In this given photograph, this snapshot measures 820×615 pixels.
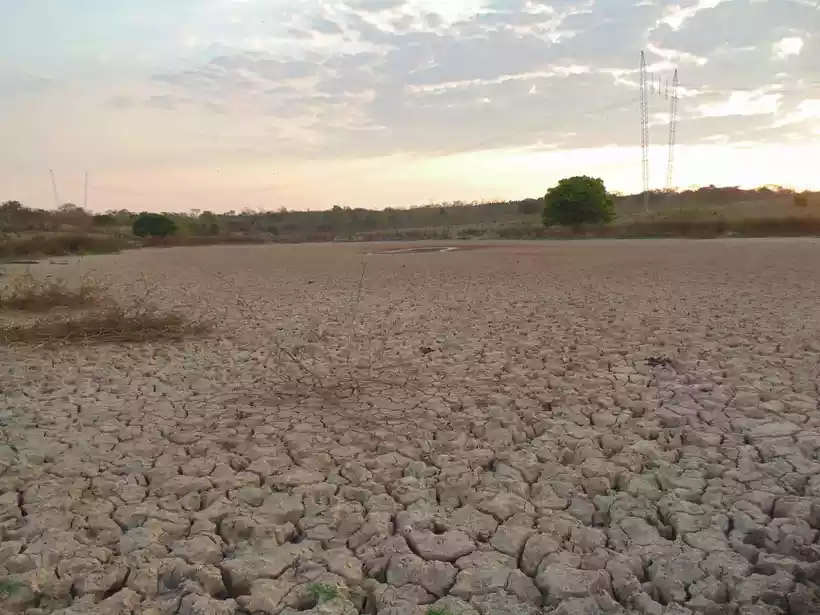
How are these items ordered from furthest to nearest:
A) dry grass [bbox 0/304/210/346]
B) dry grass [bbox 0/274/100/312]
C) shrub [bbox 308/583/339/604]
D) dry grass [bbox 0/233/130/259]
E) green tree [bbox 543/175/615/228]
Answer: green tree [bbox 543/175/615/228], dry grass [bbox 0/233/130/259], dry grass [bbox 0/274/100/312], dry grass [bbox 0/304/210/346], shrub [bbox 308/583/339/604]

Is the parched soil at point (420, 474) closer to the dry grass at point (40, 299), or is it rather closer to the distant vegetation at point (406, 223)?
the dry grass at point (40, 299)

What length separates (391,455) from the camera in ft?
11.5

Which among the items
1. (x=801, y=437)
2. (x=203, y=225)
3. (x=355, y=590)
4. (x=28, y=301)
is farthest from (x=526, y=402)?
(x=203, y=225)

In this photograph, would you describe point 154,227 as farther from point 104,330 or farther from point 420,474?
point 420,474

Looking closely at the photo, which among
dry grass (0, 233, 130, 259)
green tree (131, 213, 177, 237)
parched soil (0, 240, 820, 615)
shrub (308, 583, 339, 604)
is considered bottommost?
shrub (308, 583, 339, 604)

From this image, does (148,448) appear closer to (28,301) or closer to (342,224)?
(28,301)

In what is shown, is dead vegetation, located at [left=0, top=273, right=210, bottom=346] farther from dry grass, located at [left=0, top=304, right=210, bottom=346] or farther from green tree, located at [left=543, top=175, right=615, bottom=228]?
green tree, located at [left=543, top=175, right=615, bottom=228]

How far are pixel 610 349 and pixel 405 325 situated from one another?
8.15 feet

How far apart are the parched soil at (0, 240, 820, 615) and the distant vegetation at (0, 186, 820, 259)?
74.2 ft

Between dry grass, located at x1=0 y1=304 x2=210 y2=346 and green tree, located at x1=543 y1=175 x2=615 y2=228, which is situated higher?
green tree, located at x1=543 y1=175 x2=615 y2=228

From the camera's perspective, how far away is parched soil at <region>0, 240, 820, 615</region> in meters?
2.33

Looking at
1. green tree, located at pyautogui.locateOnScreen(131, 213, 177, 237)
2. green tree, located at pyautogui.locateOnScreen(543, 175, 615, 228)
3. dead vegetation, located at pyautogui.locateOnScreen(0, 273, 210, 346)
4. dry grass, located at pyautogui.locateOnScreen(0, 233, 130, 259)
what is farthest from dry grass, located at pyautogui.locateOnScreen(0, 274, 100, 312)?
green tree, located at pyautogui.locateOnScreen(131, 213, 177, 237)

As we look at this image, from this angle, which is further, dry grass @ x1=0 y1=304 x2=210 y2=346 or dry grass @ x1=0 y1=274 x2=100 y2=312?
dry grass @ x1=0 y1=274 x2=100 y2=312

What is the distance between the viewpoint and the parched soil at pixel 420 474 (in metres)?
2.33
